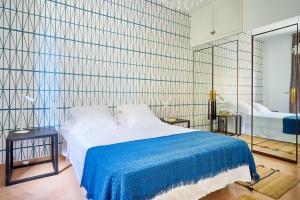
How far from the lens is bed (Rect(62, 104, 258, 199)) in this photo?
1315 mm

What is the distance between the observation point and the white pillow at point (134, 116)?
3012 mm

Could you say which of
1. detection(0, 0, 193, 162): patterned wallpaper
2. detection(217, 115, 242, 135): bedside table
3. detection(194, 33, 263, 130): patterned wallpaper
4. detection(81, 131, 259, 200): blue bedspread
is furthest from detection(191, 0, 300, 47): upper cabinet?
detection(81, 131, 259, 200): blue bedspread

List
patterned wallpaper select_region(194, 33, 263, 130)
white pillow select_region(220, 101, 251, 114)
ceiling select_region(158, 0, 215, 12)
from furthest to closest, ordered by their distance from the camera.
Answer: ceiling select_region(158, 0, 215, 12) → white pillow select_region(220, 101, 251, 114) → patterned wallpaper select_region(194, 33, 263, 130)

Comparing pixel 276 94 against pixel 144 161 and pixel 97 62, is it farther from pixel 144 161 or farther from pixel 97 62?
pixel 97 62

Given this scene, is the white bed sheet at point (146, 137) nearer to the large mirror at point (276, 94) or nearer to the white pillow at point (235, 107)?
the large mirror at point (276, 94)

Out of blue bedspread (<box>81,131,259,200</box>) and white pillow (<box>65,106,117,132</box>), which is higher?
white pillow (<box>65,106,117,132</box>)

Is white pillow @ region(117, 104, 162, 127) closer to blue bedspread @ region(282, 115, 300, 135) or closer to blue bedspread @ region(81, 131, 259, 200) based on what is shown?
blue bedspread @ region(81, 131, 259, 200)

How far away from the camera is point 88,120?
103 inches

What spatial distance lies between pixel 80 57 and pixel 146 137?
1.79 m

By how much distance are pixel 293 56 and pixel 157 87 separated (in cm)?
241

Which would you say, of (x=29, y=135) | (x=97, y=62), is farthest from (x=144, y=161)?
(x=97, y=62)

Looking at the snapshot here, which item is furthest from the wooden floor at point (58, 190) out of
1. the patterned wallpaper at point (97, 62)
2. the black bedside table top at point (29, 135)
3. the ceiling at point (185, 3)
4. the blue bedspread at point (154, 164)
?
the ceiling at point (185, 3)

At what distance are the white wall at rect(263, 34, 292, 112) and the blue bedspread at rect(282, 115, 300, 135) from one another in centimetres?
15

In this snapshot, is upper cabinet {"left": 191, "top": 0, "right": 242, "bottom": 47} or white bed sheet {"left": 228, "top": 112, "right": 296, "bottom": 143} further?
upper cabinet {"left": 191, "top": 0, "right": 242, "bottom": 47}
